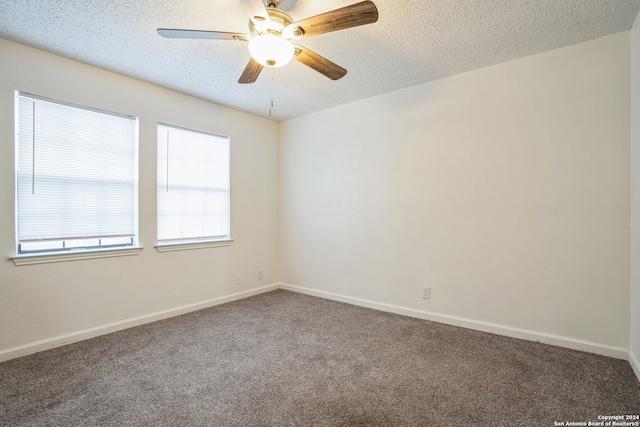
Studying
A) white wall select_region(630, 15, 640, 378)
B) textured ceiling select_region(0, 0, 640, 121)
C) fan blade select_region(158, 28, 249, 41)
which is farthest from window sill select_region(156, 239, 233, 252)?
white wall select_region(630, 15, 640, 378)

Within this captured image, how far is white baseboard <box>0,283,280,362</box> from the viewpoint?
7.94ft

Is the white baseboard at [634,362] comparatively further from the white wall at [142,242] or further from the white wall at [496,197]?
the white wall at [142,242]

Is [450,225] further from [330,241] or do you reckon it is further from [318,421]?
[318,421]

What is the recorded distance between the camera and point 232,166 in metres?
4.00

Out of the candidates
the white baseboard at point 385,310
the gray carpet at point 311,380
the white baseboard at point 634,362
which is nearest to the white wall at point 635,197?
the white baseboard at point 634,362

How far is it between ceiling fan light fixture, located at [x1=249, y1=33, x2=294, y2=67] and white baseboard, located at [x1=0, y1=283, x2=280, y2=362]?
2.78 meters

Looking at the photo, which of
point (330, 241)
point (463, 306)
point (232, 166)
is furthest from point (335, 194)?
point (463, 306)

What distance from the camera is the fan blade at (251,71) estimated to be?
2.17 metres

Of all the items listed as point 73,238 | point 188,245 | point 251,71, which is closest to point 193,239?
point 188,245

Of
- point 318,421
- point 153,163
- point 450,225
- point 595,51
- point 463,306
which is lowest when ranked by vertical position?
point 318,421

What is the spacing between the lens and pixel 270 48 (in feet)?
5.91

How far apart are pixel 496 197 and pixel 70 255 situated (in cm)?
388

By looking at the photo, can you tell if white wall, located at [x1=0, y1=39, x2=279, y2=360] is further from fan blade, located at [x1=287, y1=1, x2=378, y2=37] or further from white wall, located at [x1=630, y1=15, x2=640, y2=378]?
white wall, located at [x1=630, y1=15, x2=640, y2=378]

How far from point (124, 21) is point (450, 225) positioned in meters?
3.23
